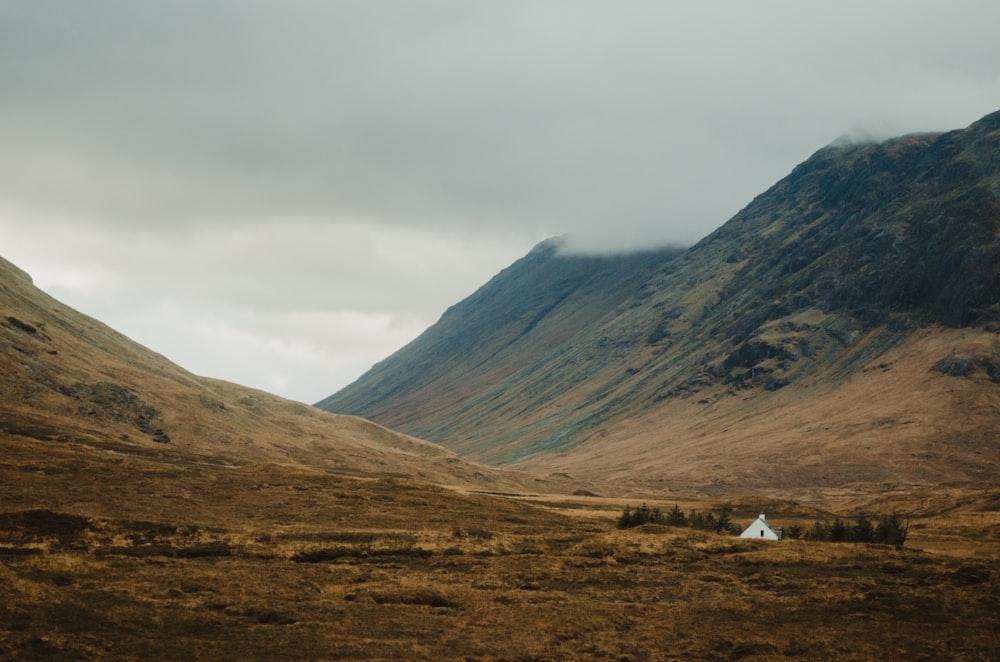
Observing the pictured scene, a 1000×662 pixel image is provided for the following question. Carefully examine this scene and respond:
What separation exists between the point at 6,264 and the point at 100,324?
1885cm

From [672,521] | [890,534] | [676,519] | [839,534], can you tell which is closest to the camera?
[890,534]

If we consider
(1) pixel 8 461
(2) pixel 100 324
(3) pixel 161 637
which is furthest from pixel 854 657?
(2) pixel 100 324

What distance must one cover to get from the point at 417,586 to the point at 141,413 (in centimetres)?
8525

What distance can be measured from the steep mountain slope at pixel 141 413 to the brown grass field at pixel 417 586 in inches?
1075

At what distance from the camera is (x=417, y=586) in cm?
4128

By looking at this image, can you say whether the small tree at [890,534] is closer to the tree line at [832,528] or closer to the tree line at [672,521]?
the tree line at [832,528]

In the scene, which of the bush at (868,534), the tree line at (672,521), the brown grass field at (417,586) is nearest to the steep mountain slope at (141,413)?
the brown grass field at (417,586)

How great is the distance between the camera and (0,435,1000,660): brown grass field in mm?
31109

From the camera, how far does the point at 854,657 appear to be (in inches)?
1232

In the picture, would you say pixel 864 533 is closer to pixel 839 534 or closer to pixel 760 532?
pixel 839 534

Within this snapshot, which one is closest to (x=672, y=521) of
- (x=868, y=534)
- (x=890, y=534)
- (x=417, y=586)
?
(x=868, y=534)

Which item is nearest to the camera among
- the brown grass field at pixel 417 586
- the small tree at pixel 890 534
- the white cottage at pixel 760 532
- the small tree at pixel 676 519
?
the brown grass field at pixel 417 586

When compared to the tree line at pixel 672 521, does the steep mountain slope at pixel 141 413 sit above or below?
above

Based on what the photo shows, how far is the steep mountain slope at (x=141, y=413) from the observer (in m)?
96.4
